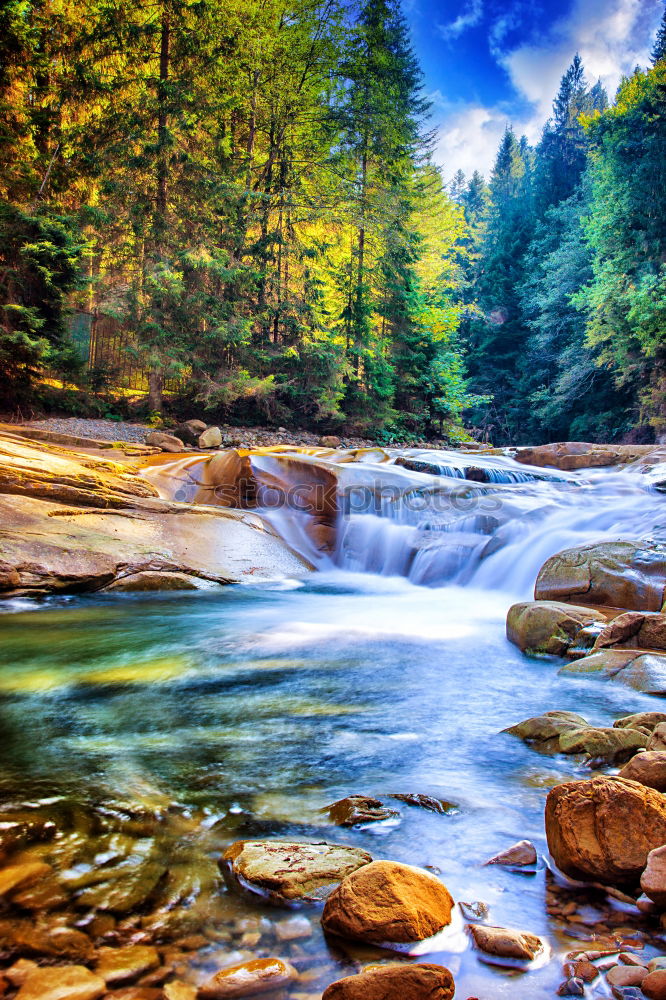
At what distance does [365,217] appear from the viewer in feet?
64.8

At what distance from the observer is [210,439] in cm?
1445

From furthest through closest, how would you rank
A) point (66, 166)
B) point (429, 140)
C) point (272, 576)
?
point (429, 140)
point (66, 166)
point (272, 576)

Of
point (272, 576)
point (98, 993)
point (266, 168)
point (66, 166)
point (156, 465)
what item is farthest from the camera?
point (266, 168)

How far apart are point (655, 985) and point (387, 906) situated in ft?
1.95

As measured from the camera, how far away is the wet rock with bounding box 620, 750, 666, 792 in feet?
6.61

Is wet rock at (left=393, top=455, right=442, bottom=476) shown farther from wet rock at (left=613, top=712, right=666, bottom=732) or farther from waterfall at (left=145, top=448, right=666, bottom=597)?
wet rock at (left=613, top=712, right=666, bottom=732)

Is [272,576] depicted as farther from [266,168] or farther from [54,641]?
[266,168]

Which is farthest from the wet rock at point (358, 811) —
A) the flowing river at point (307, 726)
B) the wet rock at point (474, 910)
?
the wet rock at point (474, 910)

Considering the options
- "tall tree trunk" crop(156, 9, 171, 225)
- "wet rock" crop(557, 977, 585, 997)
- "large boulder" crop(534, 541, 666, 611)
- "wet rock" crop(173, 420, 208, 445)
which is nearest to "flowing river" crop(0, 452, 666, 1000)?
"wet rock" crop(557, 977, 585, 997)

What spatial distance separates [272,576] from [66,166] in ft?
48.1

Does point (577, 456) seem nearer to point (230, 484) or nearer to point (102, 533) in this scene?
point (230, 484)

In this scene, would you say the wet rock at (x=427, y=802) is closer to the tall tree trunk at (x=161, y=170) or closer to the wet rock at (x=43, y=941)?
the wet rock at (x=43, y=941)

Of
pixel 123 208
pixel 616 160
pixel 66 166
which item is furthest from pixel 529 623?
pixel 616 160

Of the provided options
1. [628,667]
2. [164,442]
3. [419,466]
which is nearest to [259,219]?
[164,442]
